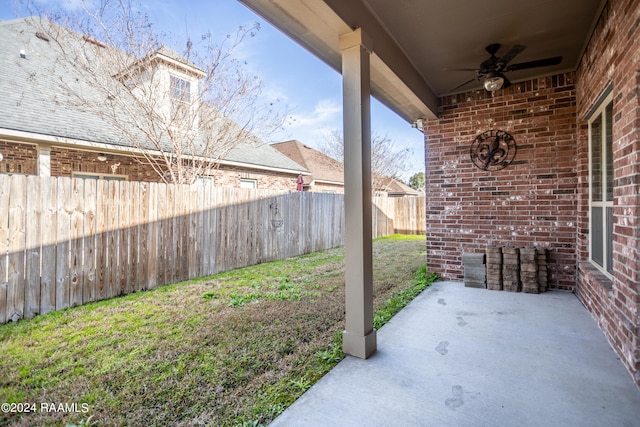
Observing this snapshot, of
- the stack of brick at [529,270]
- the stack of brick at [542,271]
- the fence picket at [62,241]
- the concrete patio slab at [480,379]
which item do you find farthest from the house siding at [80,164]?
the stack of brick at [542,271]

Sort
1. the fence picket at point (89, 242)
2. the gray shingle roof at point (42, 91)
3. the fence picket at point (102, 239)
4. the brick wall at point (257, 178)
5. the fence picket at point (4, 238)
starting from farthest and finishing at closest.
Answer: the brick wall at point (257, 178), the gray shingle roof at point (42, 91), the fence picket at point (102, 239), the fence picket at point (89, 242), the fence picket at point (4, 238)

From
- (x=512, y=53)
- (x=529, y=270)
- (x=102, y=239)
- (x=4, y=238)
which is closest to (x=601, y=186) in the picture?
(x=529, y=270)

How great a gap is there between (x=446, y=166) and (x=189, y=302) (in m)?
4.31

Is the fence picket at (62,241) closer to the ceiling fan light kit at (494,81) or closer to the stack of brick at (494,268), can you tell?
the ceiling fan light kit at (494,81)

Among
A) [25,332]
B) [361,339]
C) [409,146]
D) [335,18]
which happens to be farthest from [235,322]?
[409,146]

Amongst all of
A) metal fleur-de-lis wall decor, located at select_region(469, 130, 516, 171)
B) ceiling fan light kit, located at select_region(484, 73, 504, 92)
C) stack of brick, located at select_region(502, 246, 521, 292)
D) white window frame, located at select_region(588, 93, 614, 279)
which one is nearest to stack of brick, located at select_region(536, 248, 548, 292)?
stack of brick, located at select_region(502, 246, 521, 292)

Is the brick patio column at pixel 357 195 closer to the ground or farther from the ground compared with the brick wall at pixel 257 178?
closer to the ground

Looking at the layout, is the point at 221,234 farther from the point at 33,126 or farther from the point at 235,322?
the point at 33,126

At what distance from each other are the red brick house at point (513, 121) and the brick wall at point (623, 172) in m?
0.02

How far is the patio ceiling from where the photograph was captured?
8.29ft

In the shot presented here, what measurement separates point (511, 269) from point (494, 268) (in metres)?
0.21

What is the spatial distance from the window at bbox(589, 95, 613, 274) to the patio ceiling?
85 cm

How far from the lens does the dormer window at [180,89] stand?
6.34m

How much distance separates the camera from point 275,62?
25.4 feet
